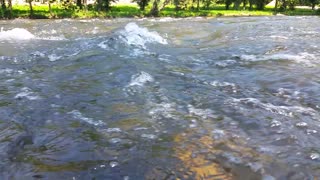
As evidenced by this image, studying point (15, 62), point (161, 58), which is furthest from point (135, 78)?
point (15, 62)

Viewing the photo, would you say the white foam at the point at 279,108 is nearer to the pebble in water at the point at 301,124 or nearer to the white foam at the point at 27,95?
the pebble in water at the point at 301,124

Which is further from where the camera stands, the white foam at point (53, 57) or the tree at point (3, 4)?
the tree at point (3, 4)

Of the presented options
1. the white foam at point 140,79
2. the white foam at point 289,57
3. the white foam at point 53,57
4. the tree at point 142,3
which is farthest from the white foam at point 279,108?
the tree at point 142,3

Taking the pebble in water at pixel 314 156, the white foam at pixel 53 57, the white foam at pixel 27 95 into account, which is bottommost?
the pebble in water at pixel 314 156

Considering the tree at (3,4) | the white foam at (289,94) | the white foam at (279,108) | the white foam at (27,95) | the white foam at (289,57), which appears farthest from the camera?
the tree at (3,4)

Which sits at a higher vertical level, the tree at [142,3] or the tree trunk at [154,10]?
the tree at [142,3]

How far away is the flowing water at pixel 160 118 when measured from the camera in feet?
16.5

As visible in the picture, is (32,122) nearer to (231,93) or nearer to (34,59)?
(231,93)

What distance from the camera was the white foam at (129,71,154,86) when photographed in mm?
9492

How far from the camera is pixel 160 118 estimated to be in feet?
22.3

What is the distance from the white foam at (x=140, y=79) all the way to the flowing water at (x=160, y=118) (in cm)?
3

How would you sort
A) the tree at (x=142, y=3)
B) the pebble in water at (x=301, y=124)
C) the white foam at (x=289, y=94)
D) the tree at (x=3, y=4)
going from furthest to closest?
the tree at (x=142, y=3) → the tree at (x=3, y=4) → the white foam at (x=289, y=94) → the pebble in water at (x=301, y=124)

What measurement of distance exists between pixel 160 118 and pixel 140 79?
321 cm

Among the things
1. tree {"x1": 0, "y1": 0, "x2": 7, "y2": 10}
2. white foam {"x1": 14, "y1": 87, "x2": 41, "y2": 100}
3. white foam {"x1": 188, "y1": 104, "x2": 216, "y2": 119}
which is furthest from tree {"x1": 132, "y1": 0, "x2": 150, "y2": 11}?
white foam {"x1": 188, "y1": 104, "x2": 216, "y2": 119}
